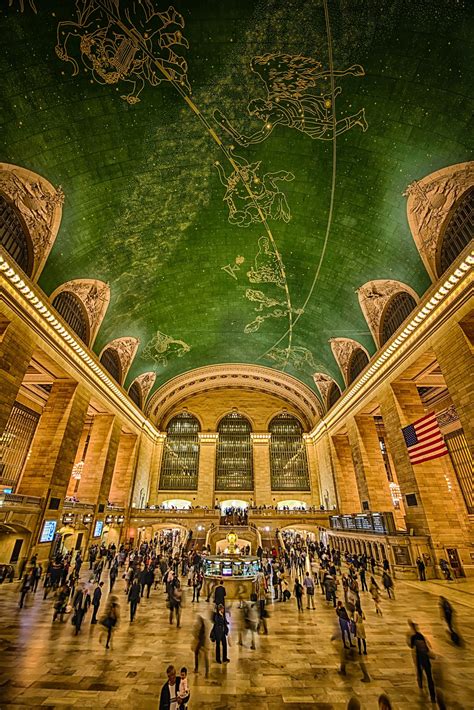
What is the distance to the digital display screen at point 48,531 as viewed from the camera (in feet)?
42.6

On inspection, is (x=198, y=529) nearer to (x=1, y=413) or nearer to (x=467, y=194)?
(x=1, y=413)

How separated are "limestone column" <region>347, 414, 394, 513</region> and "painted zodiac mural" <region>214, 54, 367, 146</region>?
15.0 meters

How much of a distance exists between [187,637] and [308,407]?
75.9 ft

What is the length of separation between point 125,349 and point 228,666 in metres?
16.9

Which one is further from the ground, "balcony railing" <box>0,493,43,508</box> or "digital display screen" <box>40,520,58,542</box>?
"balcony railing" <box>0,493,43,508</box>

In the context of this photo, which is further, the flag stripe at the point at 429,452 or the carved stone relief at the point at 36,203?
the flag stripe at the point at 429,452

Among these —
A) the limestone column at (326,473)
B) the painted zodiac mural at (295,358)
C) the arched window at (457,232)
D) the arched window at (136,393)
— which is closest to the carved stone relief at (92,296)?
the arched window at (136,393)

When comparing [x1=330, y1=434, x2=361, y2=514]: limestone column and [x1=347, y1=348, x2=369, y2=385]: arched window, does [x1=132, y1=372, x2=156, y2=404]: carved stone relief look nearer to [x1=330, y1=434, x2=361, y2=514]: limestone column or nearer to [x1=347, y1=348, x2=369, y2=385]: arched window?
[x1=347, y1=348, x2=369, y2=385]: arched window

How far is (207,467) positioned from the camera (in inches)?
1120

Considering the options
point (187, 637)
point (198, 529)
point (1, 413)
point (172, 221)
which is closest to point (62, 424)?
point (1, 413)

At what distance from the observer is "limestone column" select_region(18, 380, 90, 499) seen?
1373cm

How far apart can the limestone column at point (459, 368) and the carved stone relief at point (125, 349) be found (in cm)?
1556

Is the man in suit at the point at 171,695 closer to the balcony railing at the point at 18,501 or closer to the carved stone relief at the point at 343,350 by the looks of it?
the balcony railing at the point at 18,501

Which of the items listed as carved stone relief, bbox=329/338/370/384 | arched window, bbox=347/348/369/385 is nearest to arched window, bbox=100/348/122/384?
carved stone relief, bbox=329/338/370/384
